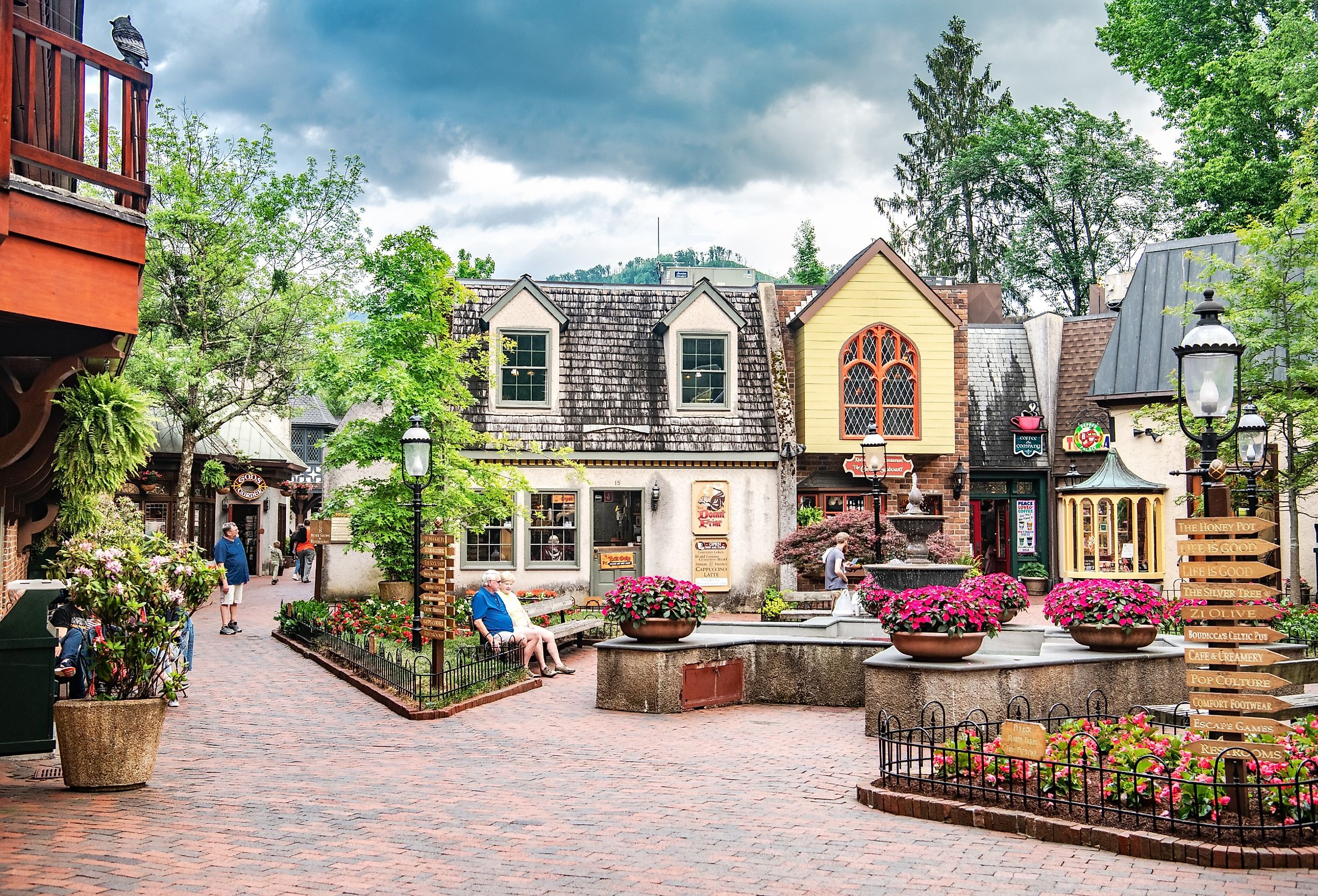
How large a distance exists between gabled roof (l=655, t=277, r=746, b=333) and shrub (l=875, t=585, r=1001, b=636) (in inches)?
590

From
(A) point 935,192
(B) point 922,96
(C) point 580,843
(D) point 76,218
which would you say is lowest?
(C) point 580,843

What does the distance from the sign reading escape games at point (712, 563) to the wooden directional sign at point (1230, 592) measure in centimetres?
1719

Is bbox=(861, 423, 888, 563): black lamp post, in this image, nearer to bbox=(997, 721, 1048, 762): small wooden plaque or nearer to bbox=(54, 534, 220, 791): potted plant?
bbox=(997, 721, 1048, 762): small wooden plaque

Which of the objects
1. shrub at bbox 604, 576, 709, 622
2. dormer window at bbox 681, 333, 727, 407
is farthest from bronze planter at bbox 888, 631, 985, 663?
dormer window at bbox 681, 333, 727, 407

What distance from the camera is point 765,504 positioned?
25.2 m

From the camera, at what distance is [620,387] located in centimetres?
2555

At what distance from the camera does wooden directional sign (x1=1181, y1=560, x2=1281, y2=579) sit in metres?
7.62

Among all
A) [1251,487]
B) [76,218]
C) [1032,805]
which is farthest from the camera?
[1251,487]

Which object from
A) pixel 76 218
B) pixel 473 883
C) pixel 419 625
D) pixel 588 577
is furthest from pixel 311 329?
pixel 473 883

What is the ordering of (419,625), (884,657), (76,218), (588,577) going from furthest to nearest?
(588,577), (419,625), (884,657), (76,218)

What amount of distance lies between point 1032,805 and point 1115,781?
1.81 ft

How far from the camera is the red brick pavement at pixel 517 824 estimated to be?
651cm

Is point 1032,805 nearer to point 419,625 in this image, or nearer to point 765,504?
point 419,625

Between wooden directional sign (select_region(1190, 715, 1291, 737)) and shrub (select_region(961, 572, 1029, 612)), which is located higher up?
shrub (select_region(961, 572, 1029, 612))
